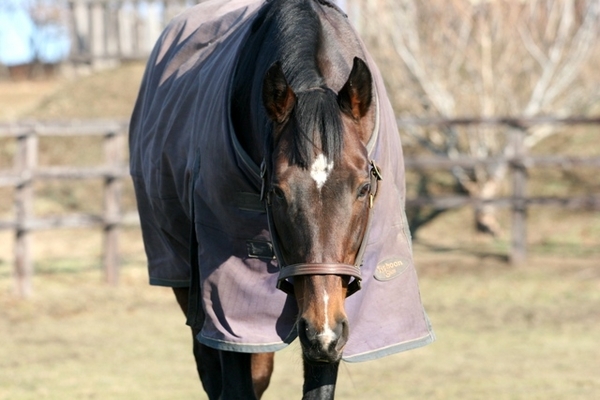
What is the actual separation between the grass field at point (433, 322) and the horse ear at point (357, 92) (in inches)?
34.2

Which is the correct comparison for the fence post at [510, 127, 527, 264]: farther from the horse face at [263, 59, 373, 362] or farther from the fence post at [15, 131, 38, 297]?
the horse face at [263, 59, 373, 362]

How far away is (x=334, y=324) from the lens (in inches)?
103

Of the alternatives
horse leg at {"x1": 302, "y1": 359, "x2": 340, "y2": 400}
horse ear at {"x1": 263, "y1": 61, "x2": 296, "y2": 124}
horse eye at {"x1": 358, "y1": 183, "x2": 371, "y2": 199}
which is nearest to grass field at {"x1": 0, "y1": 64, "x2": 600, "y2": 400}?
horse leg at {"x1": 302, "y1": 359, "x2": 340, "y2": 400}

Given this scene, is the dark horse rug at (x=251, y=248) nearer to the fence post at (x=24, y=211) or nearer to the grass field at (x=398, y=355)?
the grass field at (x=398, y=355)

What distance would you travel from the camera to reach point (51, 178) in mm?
8797

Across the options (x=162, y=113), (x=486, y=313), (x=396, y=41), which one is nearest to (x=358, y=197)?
(x=162, y=113)

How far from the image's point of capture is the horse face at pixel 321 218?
2639 millimetres

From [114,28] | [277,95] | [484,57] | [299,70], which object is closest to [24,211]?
[484,57]

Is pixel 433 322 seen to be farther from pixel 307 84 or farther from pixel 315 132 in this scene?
pixel 315 132

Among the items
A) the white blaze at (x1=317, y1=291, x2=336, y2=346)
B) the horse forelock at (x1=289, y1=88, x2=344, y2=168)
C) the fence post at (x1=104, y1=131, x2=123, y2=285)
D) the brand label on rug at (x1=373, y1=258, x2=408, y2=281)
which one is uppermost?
the horse forelock at (x1=289, y1=88, x2=344, y2=168)

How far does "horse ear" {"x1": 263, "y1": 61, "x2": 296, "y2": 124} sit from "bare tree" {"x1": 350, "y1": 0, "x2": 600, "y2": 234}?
8194 millimetres

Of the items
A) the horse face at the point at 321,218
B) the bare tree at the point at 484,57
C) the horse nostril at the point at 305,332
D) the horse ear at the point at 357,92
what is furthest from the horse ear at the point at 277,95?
the bare tree at the point at 484,57

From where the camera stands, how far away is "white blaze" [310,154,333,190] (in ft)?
8.75

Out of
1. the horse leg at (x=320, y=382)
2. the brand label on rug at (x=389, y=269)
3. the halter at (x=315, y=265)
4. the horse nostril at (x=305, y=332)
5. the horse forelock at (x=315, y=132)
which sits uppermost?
the horse forelock at (x=315, y=132)
